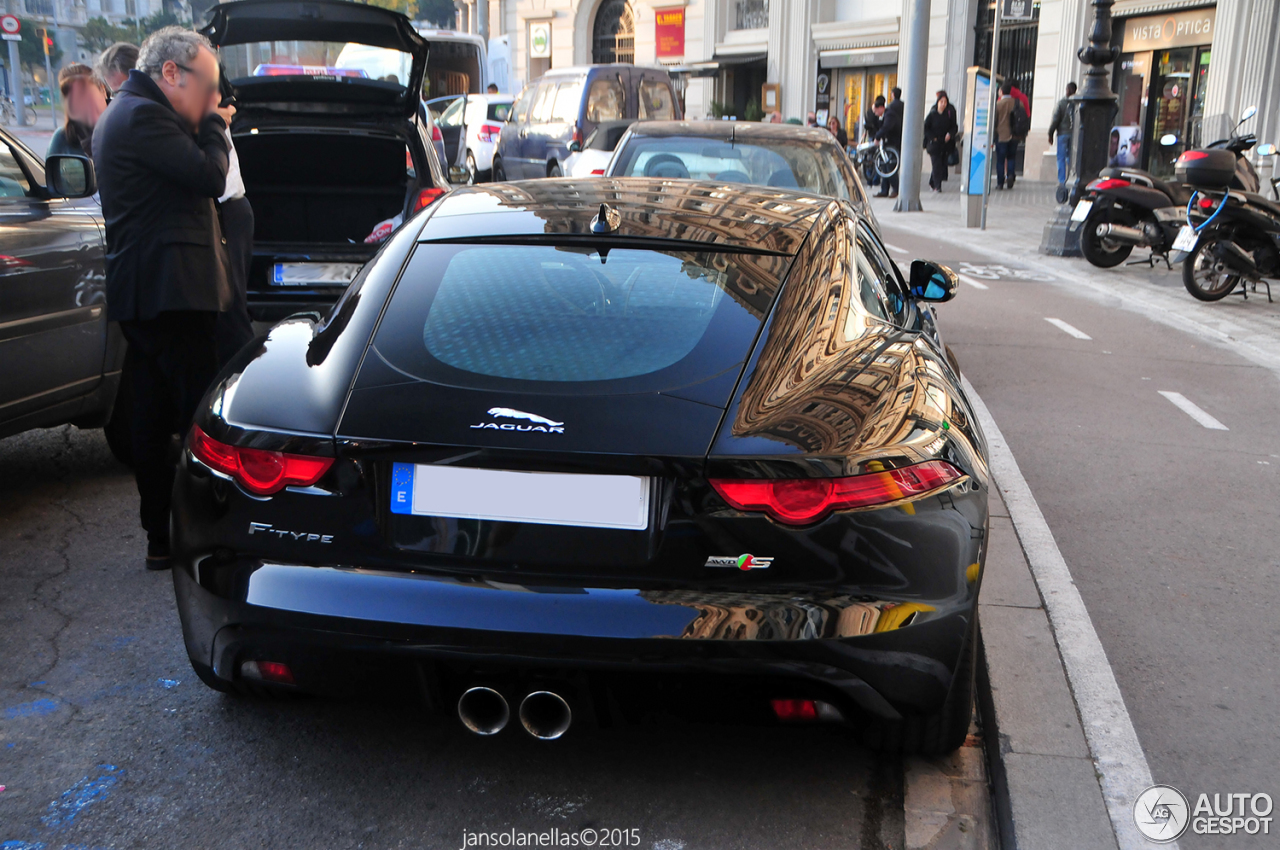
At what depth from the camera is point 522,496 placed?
2562 mm

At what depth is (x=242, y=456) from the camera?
2.72 meters

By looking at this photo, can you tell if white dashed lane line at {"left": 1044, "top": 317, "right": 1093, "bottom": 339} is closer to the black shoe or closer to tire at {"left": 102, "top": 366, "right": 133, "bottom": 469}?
tire at {"left": 102, "top": 366, "right": 133, "bottom": 469}

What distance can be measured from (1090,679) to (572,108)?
49.8 feet

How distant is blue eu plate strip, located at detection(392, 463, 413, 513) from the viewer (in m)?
2.60

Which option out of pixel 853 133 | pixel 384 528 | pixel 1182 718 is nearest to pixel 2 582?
pixel 384 528

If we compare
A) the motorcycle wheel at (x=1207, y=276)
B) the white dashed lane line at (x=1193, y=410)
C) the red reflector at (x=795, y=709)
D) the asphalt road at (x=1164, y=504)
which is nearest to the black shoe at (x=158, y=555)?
the red reflector at (x=795, y=709)

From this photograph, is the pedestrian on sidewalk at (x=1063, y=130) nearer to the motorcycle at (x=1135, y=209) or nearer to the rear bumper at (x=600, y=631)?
the motorcycle at (x=1135, y=209)

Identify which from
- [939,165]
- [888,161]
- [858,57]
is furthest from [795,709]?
[858,57]

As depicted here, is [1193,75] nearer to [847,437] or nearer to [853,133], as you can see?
[853,133]

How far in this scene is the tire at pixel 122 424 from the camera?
17.5 ft

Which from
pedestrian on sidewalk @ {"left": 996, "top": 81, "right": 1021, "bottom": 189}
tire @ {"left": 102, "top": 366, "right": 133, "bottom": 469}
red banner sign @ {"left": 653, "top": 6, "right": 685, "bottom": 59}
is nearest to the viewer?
tire @ {"left": 102, "top": 366, "right": 133, "bottom": 469}

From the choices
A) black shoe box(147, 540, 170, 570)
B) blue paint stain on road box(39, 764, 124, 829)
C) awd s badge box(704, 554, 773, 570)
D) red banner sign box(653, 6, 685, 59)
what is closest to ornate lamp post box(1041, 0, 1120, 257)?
black shoe box(147, 540, 170, 570)

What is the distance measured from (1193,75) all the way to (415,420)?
22.9 m

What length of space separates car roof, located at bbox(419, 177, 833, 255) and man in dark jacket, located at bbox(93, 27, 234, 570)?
3.24 ft
